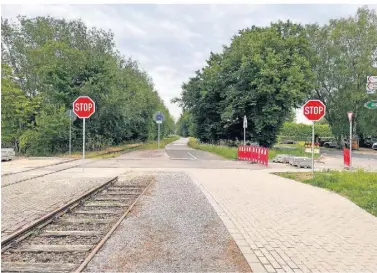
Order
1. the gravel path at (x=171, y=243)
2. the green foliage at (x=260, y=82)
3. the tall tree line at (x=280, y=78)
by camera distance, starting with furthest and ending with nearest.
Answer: the tall tree line at (x=280, y=78) < the green foliage at (x=260, y=82) < the gravel path at (x=171, y=243)

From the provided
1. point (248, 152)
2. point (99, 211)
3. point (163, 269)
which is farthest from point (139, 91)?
point (163, 269)

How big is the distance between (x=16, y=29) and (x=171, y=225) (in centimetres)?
3251

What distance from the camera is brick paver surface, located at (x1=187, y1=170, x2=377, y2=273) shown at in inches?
181

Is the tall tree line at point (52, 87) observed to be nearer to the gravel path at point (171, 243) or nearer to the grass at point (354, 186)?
the grass at point (354, 186)

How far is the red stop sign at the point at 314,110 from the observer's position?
575 inches

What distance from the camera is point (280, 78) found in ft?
100

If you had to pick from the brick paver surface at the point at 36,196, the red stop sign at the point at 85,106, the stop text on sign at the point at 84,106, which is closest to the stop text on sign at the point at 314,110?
the brick paver surface at the point at 36,196

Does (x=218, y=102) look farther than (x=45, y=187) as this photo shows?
Yes

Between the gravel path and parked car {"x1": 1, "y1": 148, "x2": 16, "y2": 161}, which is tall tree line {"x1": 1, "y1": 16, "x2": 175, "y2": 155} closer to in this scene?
parked car {"x1": 1, "y1": 148, "x2": 16, "y2": 161}

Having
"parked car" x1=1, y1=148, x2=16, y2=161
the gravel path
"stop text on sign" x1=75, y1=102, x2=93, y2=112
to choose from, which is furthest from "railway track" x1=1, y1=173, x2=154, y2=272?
"parked car" x1=1, y1=148, x2=16, y2=161

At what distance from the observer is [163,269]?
4.33 meters

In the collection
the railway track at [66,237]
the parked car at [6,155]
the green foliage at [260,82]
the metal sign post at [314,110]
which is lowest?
the railway track at [66,237]

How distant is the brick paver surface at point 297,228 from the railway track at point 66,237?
2.14 metres

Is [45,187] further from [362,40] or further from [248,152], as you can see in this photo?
[362,40]
